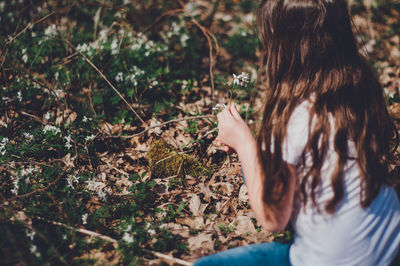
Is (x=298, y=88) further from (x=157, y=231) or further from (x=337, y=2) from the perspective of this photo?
(x=157, y=231)

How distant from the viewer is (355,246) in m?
1.45

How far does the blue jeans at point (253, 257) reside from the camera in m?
1.65

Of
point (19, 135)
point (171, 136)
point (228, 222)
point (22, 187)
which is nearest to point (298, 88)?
point (228, 222)

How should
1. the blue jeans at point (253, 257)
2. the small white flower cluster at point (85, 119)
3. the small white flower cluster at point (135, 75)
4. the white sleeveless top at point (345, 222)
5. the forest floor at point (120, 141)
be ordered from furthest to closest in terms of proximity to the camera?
1. the small white flower cluster at point (135, 75)
2. the small white flower cluster at point (85, 119)
3. the forest floor at point (120, 141)
4. the blue jeans at point (253, 257)
5. the white sleeveless top at point (345, 222)

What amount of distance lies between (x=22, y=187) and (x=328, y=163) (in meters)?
2.00

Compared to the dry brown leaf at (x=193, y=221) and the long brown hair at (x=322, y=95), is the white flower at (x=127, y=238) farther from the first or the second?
the long brown hair at (x=322, y=95)

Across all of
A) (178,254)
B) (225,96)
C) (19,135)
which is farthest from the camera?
(225,96)

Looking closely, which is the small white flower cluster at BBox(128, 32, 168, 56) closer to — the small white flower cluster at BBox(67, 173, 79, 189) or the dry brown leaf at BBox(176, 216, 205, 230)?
the small white flower cluster at BBox(67, 173, 79, 189)

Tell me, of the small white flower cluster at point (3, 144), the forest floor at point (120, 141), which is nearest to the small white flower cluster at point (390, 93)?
the forest floor at point (120, 141)

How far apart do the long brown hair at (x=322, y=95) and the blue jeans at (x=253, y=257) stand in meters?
0.33

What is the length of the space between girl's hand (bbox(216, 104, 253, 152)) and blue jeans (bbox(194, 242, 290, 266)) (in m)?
0.57

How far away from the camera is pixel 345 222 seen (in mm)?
1443

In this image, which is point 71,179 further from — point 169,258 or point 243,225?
point 243,225

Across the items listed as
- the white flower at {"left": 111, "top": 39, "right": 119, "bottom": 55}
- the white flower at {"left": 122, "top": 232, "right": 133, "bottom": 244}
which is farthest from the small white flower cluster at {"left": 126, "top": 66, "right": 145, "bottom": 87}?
the white flower at {"left": 122, "top": 232, "right": 133, "bottom": 244}
